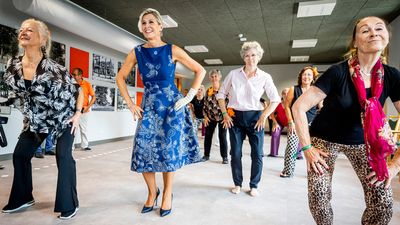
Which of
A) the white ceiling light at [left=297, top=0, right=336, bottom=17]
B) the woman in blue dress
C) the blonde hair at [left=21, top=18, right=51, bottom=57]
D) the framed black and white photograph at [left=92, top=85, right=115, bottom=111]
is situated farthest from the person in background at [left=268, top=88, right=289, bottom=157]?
the framed black and white photograph at [left=92, top=85, right=115, bottom=111]

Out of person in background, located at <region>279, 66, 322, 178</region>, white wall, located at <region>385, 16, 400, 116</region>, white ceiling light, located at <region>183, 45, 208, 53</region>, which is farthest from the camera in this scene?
white ceiling light, located at <region>183, 45, 208, 53</region>

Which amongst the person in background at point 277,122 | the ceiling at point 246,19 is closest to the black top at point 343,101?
the person in background at point 277,122

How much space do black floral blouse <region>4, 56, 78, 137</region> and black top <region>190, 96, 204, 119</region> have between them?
3.08 metres

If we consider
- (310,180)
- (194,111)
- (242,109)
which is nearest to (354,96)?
(310,180)

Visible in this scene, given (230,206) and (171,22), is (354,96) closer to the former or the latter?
(230,206)

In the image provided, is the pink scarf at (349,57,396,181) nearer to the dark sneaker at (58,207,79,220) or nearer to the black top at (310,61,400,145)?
the black top at (310,61,400,145)

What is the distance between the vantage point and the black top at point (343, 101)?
1268 millimetres

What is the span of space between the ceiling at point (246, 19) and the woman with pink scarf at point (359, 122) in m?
4.18

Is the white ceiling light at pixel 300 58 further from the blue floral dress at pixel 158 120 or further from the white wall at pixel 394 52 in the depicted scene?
the blue floral dress at pixel 158 120

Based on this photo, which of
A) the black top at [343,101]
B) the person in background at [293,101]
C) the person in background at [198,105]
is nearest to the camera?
the black top at [343,101]

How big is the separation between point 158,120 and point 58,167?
0.81 meters

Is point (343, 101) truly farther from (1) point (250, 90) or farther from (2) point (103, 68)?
(2) point (103, 68)

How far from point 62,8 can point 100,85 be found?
8.95 ft

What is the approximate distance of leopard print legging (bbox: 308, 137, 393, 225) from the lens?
1.26 meters
